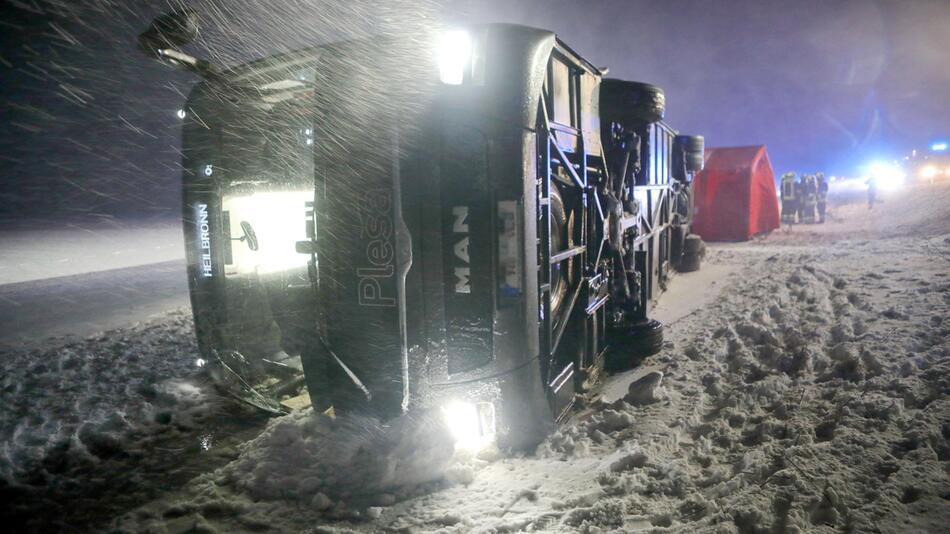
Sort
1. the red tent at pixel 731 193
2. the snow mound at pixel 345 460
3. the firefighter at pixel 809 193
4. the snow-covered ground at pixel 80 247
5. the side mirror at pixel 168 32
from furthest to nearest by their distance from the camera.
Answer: the firefighter at pixel 809 193
the red tent at pixel 731 193
the snow-covered ground at pixel 80 247
the side mirror at pixel 168 32
the snow mound at pixel 345 460

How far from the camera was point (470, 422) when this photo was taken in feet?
12.5

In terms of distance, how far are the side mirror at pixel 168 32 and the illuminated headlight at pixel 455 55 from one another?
191cm

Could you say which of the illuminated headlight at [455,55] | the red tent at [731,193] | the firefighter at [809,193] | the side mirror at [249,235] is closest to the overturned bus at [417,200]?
the illuminated headlight at [455,55]

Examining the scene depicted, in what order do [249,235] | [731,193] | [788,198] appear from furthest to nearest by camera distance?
[788,198]
[731,193]
[249,235]

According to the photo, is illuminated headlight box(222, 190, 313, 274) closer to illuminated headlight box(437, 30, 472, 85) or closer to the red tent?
illuminated headlight box(437, 30, 472, 85)

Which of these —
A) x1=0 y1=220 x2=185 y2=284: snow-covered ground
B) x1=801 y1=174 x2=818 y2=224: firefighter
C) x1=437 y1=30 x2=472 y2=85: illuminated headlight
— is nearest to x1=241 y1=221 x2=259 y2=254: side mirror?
x1=437 y1=30 x2=472 y2=85: illuminated headlight

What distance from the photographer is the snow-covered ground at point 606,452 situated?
2.89 meters

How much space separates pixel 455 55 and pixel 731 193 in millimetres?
17465

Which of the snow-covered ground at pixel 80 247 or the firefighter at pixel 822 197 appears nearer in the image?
the snow-covered ground at pixel 80 247

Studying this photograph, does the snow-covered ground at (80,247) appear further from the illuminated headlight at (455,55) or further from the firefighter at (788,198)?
the firefighter at (788,198)

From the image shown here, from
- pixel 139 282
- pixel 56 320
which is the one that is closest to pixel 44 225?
pixel 139 282

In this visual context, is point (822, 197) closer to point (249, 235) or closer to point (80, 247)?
point (249, 235)

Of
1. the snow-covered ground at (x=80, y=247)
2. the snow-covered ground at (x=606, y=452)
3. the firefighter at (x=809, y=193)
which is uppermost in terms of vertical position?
the firefighter at (x=809, y=193)

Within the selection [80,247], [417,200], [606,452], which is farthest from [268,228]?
[80,247]
